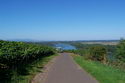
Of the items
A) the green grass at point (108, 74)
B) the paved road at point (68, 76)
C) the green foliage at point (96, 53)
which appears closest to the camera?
the paved road at point (68, 76)

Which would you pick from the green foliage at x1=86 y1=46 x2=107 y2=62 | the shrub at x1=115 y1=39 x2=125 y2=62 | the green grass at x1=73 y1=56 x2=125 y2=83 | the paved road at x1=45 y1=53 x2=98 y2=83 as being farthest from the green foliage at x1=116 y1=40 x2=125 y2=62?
the paved road at x1=45 y1=53 x2=98 y2=83

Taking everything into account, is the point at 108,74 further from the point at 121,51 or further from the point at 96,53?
the point at 121,51

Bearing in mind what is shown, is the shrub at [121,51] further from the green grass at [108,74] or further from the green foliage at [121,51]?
the green grass at [108,74]

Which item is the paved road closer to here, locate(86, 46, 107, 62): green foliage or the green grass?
the green grass

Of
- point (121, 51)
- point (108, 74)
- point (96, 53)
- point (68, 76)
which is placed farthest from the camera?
point (121, 51)

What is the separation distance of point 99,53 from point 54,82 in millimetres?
30077

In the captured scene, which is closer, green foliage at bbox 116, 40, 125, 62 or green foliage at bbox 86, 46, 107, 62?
green foliage at bbox 86, 46, 107, 62

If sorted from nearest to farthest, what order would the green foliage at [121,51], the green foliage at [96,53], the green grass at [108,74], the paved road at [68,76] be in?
the paved road at [68,76], the green grass at [108,74], the green foliage at [96,53], the green foliage at [121,51]

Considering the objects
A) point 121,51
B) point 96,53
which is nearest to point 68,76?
point 96,53

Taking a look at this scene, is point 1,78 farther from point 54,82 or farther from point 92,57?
point 92,57

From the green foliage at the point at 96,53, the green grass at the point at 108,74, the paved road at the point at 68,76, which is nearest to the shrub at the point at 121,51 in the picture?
the green foliage at the point at 96,53

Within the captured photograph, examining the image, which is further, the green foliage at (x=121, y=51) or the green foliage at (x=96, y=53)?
the green foliage at (x=121, y=51)

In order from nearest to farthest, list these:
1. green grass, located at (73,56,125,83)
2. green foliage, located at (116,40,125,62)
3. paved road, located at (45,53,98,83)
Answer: paved road, located at (45,53,98,83), green grass, located at (73,56,125,83), green foliage, located at (116,40,125,62)

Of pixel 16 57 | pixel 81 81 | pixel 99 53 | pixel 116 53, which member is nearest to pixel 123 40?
pixel 116 53
